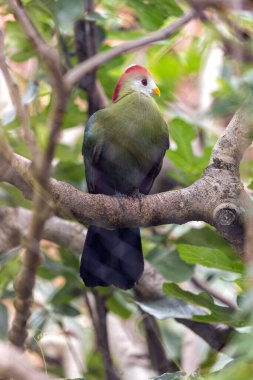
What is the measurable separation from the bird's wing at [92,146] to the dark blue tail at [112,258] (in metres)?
0.18

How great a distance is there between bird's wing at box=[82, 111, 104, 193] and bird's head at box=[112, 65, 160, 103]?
270mm

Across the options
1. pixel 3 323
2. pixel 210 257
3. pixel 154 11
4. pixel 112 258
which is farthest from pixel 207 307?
pixel 154 11

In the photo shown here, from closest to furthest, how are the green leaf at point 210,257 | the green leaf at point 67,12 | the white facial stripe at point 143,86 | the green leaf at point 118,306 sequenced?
the green leaf at point 210,257 < the green leaf at point 67,12 < the white facial stripe at point 143,86 < the green leaf at point 118,306

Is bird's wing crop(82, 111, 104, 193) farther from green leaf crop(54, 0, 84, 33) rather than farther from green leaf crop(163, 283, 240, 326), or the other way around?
green leaf crop(163, 283, 240, 326)

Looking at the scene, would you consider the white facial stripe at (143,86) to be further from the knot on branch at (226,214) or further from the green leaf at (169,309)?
the knot on branch at (226,214)

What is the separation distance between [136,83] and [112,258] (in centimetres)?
67

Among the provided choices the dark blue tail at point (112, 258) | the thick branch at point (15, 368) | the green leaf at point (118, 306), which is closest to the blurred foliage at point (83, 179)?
the green leaf at point (118, 306)

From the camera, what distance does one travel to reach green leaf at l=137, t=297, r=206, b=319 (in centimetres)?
226

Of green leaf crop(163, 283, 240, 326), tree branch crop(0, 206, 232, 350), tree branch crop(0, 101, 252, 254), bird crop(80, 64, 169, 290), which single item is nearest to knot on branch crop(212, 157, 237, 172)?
tree branch crop(0, 101, 252, 254)

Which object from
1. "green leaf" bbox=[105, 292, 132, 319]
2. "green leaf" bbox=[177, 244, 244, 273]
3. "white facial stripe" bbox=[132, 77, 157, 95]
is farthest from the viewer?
"green leaf" bbox=[105, 292, 132, 319]

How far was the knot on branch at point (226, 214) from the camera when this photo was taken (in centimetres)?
177

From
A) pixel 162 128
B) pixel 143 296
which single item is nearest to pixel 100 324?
pixel 143 296

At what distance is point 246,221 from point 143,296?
87cm

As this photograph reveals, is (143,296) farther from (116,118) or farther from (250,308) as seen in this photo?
(250,308)
